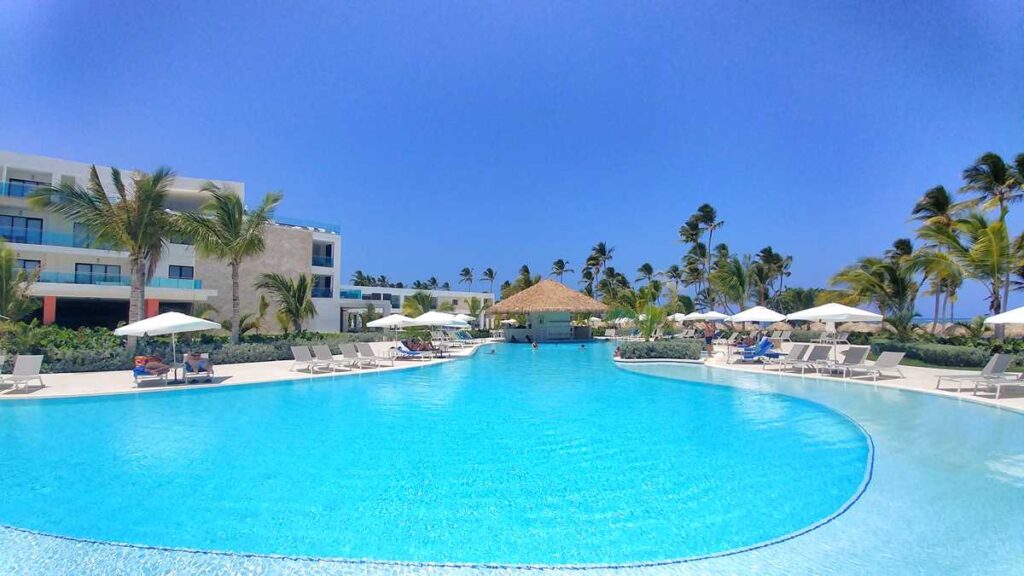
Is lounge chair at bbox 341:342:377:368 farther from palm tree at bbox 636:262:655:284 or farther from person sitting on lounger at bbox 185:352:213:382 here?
palm tree at bbox 636:262:655:284

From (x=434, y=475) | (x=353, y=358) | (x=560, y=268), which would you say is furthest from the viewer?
(x=560, y=268)

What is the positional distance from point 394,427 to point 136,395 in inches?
267

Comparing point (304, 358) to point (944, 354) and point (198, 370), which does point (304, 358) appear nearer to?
point (198, 370)

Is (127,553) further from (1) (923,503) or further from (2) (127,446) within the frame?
(1) (923,503)

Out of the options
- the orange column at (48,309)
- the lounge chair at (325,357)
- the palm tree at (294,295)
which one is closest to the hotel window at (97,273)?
the orange column at (48,309)

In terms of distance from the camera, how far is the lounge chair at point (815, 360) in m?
14.7

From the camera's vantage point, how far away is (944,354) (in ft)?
49.6

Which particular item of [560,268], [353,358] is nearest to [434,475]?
[353,358]

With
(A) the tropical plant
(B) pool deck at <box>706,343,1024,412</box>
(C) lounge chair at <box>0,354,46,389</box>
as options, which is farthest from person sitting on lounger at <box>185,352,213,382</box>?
(B) pool deck at <box>706,343,1024,412</box>

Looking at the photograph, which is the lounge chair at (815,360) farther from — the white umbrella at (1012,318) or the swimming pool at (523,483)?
the swimming pool at (523,483)

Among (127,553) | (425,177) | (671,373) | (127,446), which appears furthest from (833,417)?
(425,177)

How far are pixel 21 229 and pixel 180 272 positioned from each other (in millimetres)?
6625

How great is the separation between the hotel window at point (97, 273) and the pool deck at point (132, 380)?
13.0 meters

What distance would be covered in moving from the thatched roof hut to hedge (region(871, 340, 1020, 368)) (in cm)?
1671
